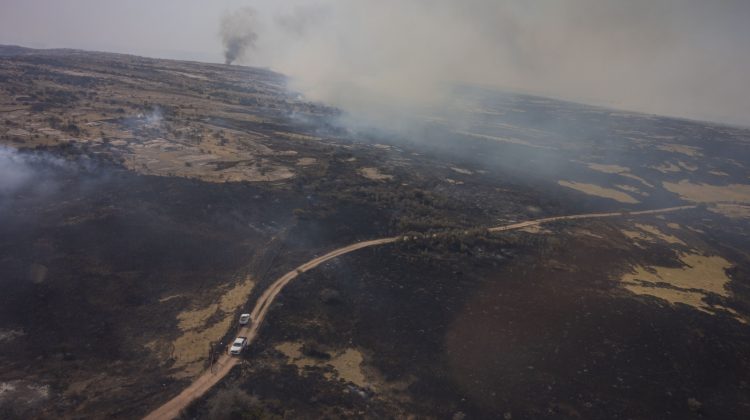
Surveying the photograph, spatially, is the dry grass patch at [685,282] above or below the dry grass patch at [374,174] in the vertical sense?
below

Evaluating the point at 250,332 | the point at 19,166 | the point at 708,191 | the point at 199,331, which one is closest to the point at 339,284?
the point at 250,332

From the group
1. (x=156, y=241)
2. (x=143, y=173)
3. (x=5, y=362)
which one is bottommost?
(x=5, y=362)

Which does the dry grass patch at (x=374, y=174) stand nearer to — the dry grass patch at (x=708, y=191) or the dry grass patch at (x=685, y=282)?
the dry grass patch at (x=685, y=282)

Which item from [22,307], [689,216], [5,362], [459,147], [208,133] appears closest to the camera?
[5,362]

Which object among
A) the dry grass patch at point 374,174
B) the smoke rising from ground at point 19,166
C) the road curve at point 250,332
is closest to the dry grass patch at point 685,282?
the road curve at point 250,332

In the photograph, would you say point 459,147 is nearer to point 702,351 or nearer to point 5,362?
point 702,351

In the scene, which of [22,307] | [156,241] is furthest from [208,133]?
[22,307]

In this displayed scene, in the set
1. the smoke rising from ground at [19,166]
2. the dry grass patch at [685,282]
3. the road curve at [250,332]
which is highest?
the smoke rising from ground at [19,166]
